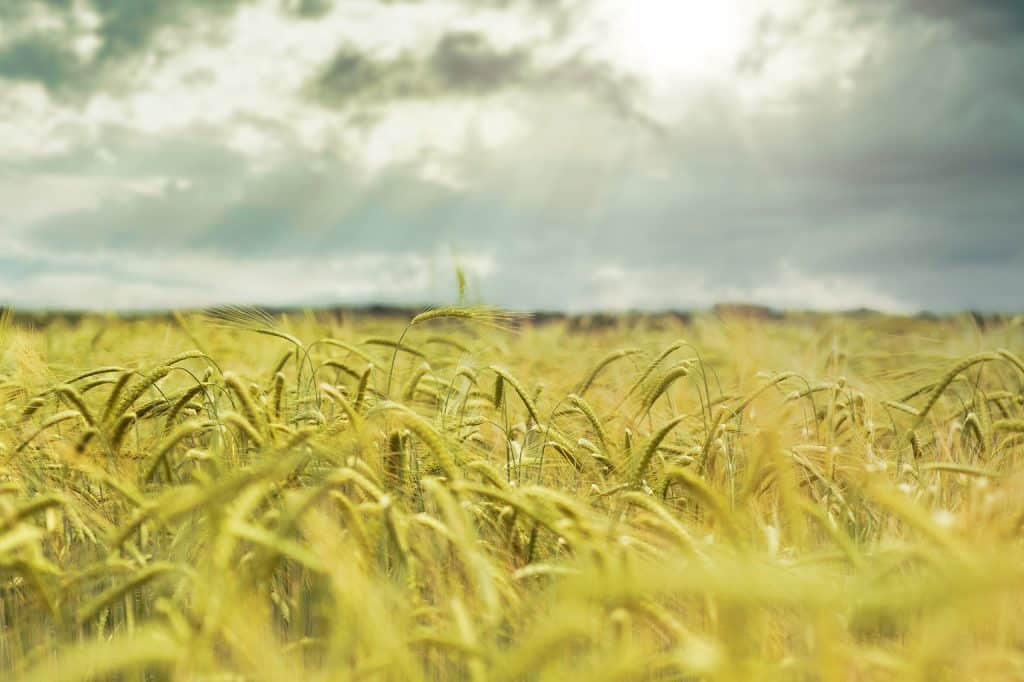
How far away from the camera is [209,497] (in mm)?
1383

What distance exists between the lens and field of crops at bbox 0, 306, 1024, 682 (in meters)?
1.33

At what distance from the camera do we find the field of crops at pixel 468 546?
4.36ft

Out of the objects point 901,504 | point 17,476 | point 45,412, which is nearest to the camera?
point 901,504

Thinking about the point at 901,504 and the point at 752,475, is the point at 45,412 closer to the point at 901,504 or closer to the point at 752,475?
the point at 752,475

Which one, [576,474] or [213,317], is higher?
[213,317]

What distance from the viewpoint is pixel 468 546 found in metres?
1.46

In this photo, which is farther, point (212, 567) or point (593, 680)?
point (212, 567)

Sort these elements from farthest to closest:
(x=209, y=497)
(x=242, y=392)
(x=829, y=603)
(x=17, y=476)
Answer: (x=17, y=476) → (x=242, y=392) → (x=209, y=497) → (x=829, y=603)

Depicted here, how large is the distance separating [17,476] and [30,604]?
0.64 meters

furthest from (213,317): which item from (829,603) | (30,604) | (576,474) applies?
(829,603)

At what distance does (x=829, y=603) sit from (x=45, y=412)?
2.43 meters

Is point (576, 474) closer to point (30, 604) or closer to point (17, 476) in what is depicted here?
point (30, 604)

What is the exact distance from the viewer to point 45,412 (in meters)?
2.62

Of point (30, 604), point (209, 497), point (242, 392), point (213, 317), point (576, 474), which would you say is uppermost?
point (213, 317)
